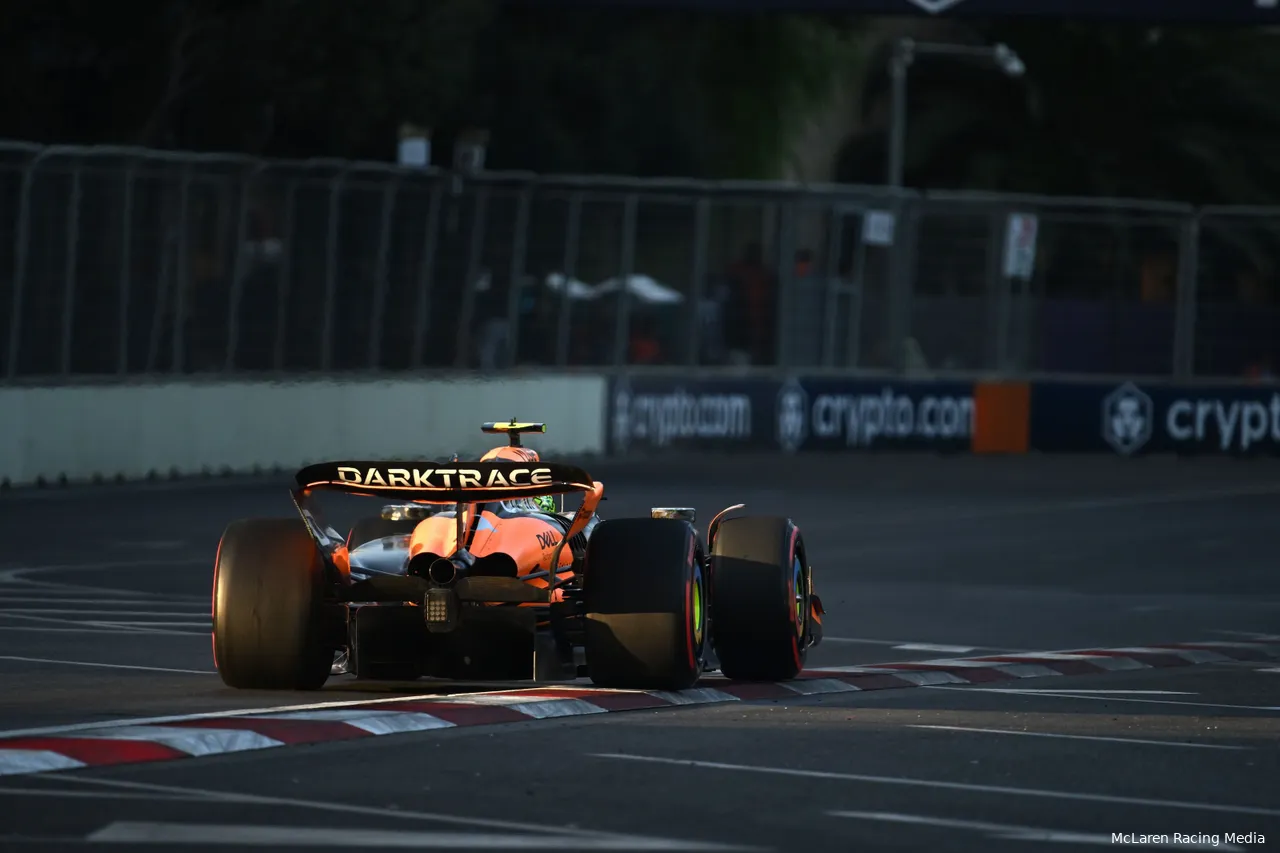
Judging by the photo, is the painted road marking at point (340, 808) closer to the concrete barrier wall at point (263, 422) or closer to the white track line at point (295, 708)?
the white track line at point (295, 708)

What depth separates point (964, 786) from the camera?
9.33 m

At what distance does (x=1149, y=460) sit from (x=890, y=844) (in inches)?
1006

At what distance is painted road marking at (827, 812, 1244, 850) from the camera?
26.9 ft

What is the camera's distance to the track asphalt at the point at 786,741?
8352 mm

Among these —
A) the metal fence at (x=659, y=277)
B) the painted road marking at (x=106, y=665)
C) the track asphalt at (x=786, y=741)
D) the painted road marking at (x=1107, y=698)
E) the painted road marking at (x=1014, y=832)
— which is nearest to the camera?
the painted road marking at (x=1014, y=832)

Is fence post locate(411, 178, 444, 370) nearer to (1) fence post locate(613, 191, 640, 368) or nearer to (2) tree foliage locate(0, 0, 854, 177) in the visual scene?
(1) fence post locate(613, 191, 640, 368)

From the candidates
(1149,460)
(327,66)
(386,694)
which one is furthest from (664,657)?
(327,66)

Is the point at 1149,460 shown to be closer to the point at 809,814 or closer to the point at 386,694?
the point at 386,694

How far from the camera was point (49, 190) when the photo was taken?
2494cm

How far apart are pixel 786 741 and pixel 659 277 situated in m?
22.9

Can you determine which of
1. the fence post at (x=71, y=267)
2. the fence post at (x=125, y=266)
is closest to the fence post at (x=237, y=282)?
the fence post at (x=125, y=266)

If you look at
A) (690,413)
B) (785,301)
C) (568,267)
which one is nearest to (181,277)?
(568,267)

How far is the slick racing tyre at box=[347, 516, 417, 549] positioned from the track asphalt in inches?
32.9

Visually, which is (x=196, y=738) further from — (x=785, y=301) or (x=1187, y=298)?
(x=1187, y=298)
